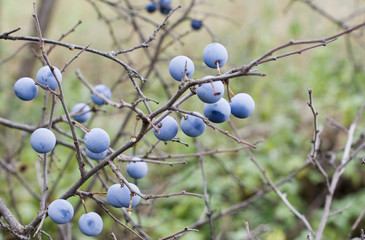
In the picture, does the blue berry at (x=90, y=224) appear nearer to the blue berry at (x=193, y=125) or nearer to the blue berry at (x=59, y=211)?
the blue berry at (x=59, y=211)

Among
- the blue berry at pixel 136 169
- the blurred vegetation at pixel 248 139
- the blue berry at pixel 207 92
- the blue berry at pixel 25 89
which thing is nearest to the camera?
the blue berry at pixel 207 92

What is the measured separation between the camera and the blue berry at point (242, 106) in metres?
1.11

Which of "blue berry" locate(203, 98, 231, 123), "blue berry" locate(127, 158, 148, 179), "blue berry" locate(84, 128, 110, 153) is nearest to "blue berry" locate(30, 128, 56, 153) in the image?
"blue berry" locate(84, 128, 110, 153)

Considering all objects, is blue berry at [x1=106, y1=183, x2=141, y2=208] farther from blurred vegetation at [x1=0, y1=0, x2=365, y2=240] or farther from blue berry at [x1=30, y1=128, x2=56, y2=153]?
blurred vegetation at [x1=0, y1=0, x2=365, y2=240]

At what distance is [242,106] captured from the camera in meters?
1.11

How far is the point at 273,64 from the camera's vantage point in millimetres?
5730

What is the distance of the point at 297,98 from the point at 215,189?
2.48 m

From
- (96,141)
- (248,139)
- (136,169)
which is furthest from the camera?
(248,139)

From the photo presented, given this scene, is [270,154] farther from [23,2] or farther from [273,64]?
[23,2]

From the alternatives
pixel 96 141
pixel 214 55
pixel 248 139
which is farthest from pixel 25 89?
pixel 248 139

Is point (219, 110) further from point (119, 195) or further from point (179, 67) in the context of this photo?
point (119, 195)

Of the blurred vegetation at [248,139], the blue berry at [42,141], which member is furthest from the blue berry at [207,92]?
the blurred vegetation at [248,139]

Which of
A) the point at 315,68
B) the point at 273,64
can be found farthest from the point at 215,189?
the point at 273,64

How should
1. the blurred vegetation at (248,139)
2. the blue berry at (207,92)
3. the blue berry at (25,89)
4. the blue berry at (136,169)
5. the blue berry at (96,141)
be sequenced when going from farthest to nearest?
the blurred vegetation at (248,139) < the blue berry at (136,169) < the blue berry at (25,89) < the blue berry at (96,141) < the blue berry at (207,92)
